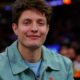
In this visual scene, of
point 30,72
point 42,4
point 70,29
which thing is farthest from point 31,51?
point 70,29

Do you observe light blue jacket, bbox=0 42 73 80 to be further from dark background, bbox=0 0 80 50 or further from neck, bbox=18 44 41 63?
dark background, bbox=0 0 80 50

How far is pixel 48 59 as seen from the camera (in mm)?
3854

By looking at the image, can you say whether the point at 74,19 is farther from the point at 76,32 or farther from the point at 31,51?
the point at 31,51

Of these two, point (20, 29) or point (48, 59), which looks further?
point (48, 59)

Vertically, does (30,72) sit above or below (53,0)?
above

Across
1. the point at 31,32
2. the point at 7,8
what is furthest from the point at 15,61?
the point at 7,8

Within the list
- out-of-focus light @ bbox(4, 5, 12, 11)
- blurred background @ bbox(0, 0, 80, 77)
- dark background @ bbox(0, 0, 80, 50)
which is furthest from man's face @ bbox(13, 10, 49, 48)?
out-of-focus light @ bbox(4, 5, 12, 11)

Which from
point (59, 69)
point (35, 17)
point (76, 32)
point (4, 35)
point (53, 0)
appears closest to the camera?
point (35, 17)

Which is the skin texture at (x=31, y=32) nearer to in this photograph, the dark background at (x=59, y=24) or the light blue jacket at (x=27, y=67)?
the light blue jacket at (x=27, y=67)

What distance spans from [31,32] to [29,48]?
148 mm

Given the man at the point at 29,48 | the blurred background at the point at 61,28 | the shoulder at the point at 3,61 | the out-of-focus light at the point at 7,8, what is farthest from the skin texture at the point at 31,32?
the out-of-focus light at the point at 7,8

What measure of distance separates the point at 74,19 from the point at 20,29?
9325 mm

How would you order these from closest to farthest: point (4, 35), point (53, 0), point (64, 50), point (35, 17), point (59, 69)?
point (35, 17), point (59, 69), point (64, 50), point (53, 0), point (4, 35)

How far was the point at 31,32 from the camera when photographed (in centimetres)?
354
